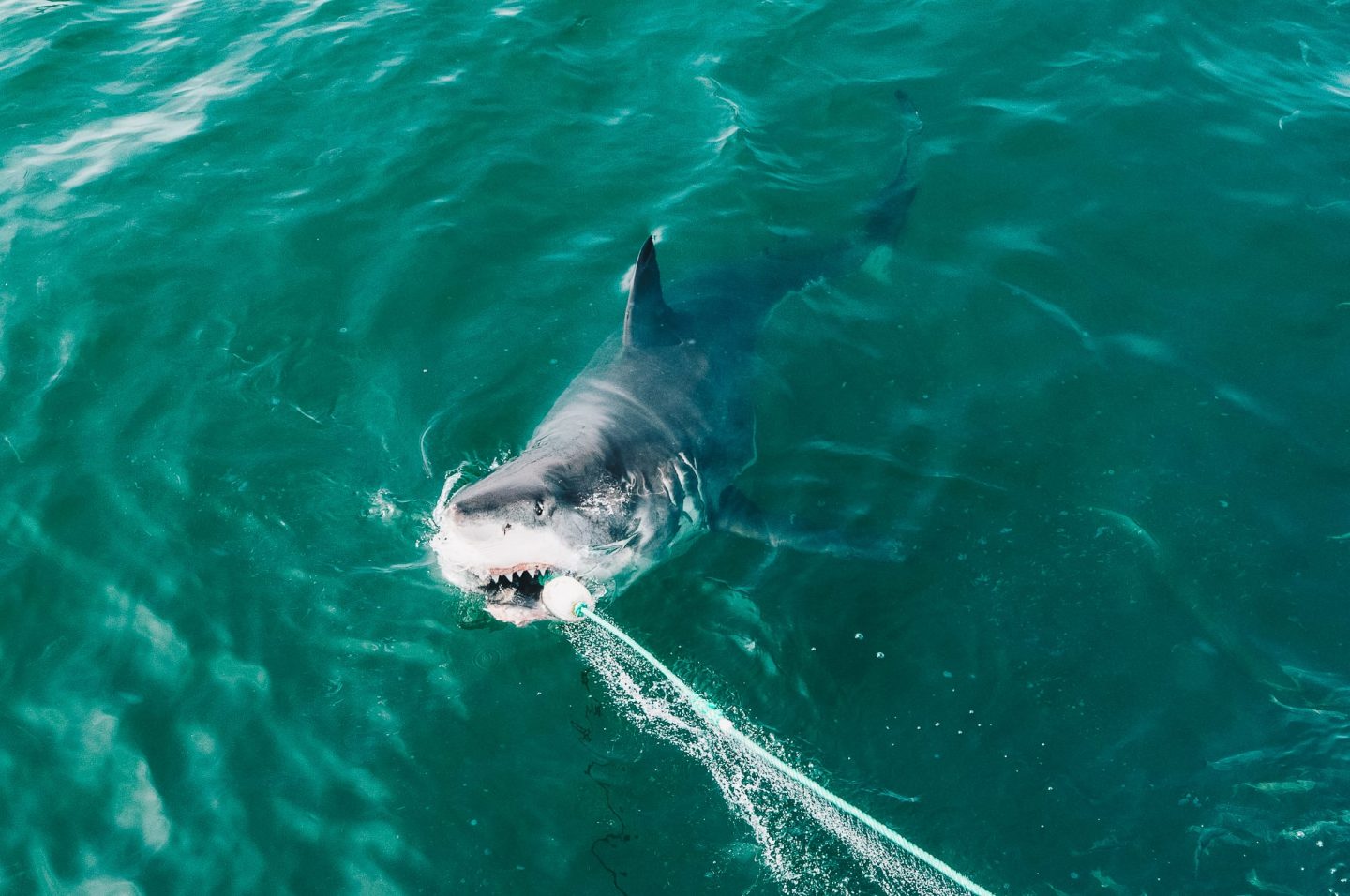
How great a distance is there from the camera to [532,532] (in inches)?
286

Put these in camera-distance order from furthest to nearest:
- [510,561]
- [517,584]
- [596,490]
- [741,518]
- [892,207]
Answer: [892,207], [741,518], [596,490], [517,584], [510,561]

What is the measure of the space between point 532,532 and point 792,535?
2.48 meters

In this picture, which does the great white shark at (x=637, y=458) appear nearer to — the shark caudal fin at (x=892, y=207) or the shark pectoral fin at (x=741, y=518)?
the shark pectoral fin at (x=741, y=518)

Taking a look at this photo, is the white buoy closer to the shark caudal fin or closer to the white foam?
the white foam

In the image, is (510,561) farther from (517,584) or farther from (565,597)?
(565,597)

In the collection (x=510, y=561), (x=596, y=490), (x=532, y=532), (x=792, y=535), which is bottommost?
(x=792, y=535)

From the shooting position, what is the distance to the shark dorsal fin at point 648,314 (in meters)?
9.43

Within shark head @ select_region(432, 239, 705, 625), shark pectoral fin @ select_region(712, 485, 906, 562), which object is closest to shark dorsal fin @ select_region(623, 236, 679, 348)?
shark head @ select_region(432, 239, 705, 625)

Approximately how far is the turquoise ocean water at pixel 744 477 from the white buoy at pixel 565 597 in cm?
68

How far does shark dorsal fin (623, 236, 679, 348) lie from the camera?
9430mm

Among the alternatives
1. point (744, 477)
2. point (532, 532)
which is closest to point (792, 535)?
point (744, 477)

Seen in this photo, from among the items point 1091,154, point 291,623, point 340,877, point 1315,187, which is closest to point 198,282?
point 291,623

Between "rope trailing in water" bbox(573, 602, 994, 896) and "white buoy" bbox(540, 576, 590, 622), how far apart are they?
2 centimetres

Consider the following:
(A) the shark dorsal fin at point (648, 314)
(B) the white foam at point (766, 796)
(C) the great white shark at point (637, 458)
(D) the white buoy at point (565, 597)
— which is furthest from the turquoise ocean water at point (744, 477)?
(A) the shark dorsal fin at point (648, 314)
